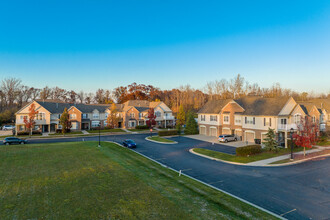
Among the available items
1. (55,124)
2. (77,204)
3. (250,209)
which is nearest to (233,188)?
(250,209)

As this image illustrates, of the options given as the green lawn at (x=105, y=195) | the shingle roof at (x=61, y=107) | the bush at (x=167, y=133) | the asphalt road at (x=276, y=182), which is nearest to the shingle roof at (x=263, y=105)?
the asphalt road at (x=276, y=182)

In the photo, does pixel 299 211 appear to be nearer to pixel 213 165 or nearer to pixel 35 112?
pixel 213 165

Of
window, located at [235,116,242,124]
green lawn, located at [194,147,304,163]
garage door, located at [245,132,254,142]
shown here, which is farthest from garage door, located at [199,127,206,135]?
green lawn, located at [194,147,304,163]

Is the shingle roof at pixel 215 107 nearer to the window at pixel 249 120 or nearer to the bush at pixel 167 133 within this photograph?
the window at pixel 249 120

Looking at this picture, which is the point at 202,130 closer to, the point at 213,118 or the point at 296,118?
the point at 213,118

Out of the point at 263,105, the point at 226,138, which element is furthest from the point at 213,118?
the point at 263,105

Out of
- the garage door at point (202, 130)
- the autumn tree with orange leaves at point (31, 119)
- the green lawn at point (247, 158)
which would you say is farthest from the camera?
the garage door at point (202, 130)

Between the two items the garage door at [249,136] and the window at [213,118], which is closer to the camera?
the garage door at [249,136]
